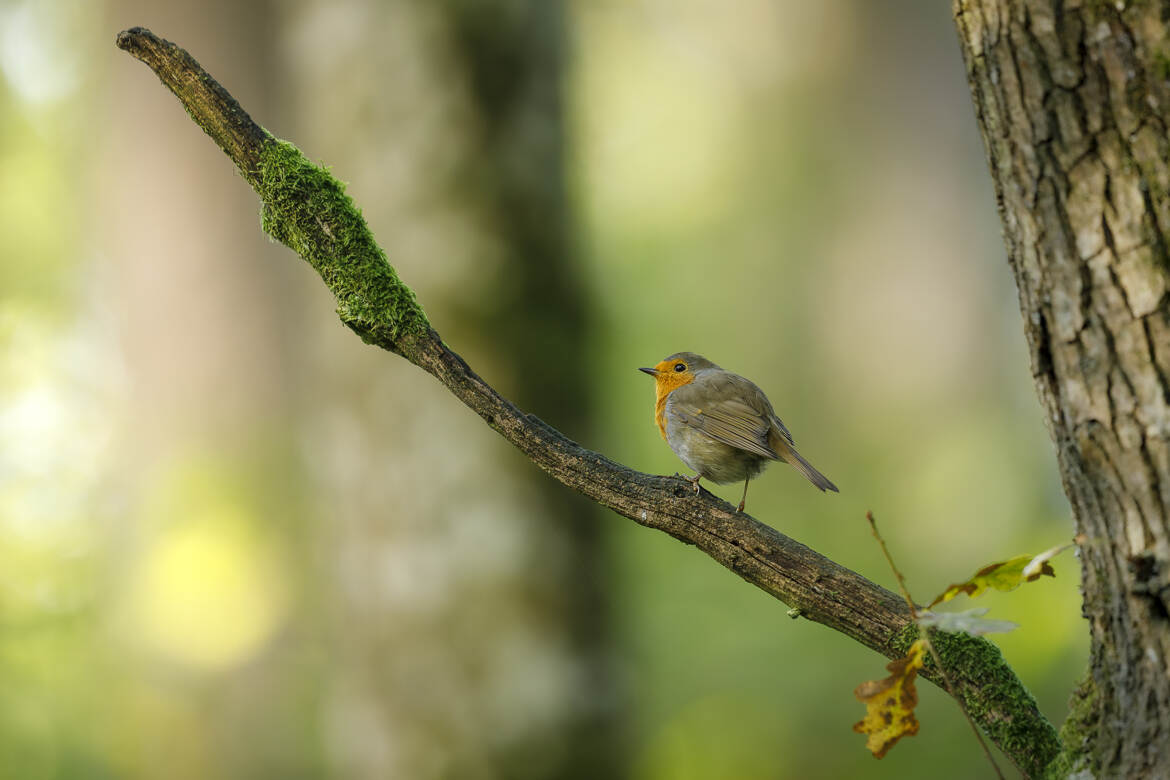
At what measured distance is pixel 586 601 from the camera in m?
4.00

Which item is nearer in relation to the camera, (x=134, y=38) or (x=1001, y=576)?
(x=1001, y=576)

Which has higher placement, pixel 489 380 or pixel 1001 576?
pixel 489 380

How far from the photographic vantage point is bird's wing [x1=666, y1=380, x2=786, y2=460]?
286 cm

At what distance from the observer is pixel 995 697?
1735 millimetres

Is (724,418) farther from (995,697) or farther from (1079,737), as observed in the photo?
(1079,737)

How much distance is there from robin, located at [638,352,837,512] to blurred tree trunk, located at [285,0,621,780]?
102 cm

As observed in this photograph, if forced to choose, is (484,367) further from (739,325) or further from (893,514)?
(739,325)

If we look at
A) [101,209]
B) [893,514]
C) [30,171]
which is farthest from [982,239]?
[30,171]

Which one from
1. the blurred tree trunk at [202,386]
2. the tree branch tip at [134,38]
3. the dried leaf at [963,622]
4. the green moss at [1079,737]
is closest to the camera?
the dried leaf at [963,622]

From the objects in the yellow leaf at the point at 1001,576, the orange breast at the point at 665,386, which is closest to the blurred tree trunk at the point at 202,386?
the orange breast at the point at 665,386

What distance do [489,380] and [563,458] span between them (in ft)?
7.03

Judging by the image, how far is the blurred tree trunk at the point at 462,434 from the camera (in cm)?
392

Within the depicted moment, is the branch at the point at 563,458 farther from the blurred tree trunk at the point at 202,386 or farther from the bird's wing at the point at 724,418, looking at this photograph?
the blurred tree trunk at the point at 202,386

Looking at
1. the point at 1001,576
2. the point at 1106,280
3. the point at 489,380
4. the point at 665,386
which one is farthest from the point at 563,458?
the point at 489,380
